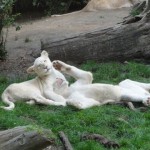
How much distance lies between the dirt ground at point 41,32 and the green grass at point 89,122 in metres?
2.80

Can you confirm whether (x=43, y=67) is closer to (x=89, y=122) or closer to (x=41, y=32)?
(x=89, y=122)

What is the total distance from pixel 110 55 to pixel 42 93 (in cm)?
285

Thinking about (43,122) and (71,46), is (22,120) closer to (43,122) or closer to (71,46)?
(43,122)

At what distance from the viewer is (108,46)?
973cm

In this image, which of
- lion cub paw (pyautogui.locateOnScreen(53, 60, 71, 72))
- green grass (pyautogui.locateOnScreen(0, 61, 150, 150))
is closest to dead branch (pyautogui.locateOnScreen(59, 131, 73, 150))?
green grass (pyautogui.locateOnScreen(0, 61, 150, 150))

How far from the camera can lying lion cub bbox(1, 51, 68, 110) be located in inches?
278

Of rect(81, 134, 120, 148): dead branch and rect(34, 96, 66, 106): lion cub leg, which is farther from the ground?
rect(34, 96, 66, 106): lion cub leg

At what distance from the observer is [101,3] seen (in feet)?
58.8

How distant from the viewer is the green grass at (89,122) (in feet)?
18.6

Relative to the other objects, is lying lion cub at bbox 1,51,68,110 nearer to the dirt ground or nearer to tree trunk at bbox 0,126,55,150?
the dirt ground

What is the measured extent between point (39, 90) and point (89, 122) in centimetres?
121

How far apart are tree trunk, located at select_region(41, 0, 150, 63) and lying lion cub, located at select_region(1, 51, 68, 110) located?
2412 millimetres

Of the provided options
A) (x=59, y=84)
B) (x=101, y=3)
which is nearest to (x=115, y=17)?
(x=101, y=3)

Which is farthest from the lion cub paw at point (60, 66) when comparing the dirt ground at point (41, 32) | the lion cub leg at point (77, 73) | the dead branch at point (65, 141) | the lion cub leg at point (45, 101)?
the dirt ground at point (41, 32)
